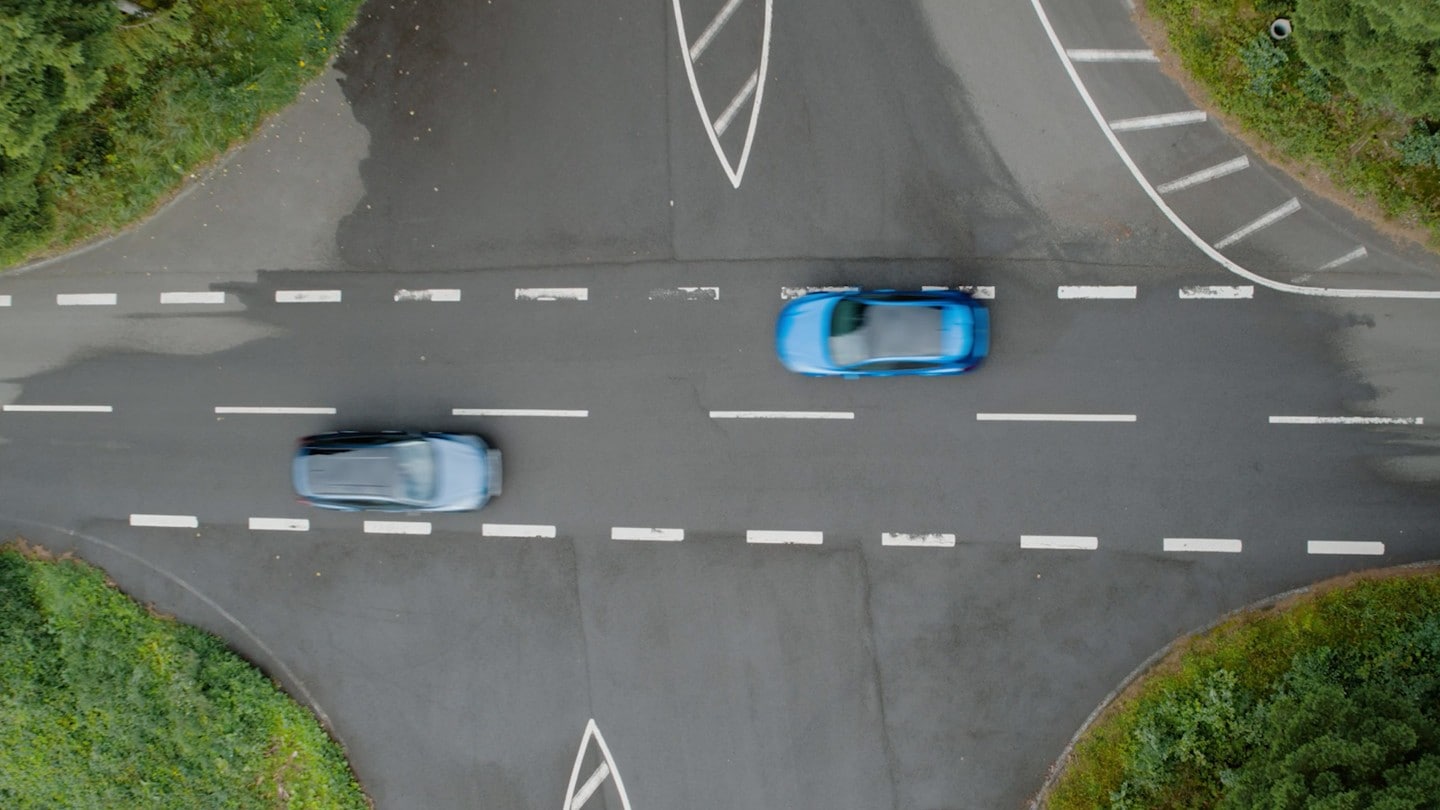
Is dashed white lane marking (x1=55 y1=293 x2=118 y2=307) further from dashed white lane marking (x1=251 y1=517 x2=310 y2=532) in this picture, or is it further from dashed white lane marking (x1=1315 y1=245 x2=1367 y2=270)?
dashed white lane marking (x1=1315 y1=245 x2=1367 y2=270)

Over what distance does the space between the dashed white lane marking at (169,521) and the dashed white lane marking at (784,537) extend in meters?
9.90

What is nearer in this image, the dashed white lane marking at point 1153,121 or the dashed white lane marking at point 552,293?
the dashed white lane marking at point 1153,121

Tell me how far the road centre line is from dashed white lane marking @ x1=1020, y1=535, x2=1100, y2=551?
4.12 metres

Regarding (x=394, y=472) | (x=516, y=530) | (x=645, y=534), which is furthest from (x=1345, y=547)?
(x=394, y=472)

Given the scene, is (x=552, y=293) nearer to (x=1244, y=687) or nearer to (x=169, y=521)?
(x=169, y=521)

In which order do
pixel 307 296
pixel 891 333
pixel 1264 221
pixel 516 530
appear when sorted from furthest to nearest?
pixel 307 296
pixel 516 530
pixel 1264 221
pixel 891 333

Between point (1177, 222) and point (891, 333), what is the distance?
17.6ft

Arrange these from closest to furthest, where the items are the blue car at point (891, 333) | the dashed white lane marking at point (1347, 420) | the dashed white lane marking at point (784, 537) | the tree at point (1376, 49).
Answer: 1. the tree at point (1376, 49)
2. the blue car at point (891, 333)
3. the dashed white lane marking at point (1347, 420)
4. the dashed white lane marking at point (784, 537)

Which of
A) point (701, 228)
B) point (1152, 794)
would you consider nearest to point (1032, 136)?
point (701, 228)

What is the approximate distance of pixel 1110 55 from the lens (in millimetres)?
15469

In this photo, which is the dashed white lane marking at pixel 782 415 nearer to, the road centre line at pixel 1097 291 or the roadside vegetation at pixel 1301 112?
the road centre line at pixel 1097 291

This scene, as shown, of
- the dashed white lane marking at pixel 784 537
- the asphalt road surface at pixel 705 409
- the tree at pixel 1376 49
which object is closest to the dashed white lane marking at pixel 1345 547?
the asphalt road surface at pixel 705 409

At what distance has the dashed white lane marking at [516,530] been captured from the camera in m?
16.0

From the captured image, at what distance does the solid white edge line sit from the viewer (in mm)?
15164
